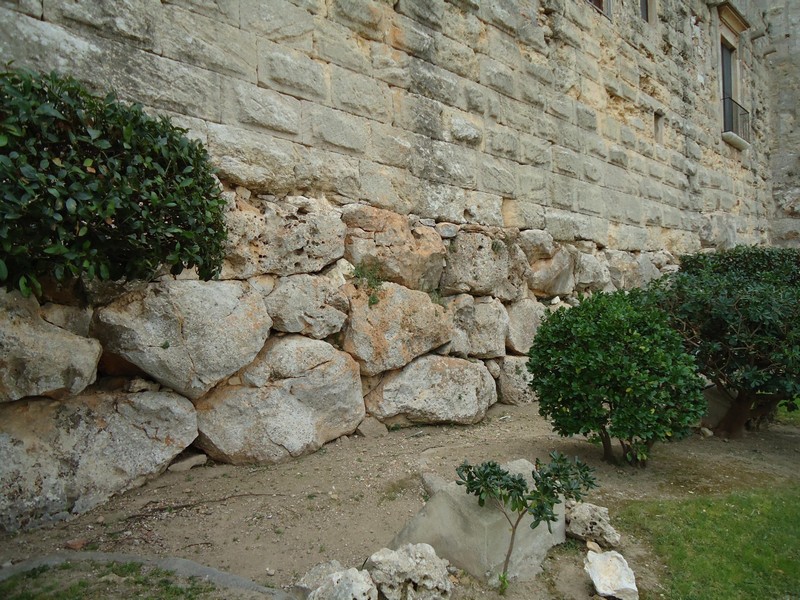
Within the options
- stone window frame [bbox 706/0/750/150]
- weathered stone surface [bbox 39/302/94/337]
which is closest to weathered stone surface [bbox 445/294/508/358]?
weathered stone surface [bbox 39/302/94/337]

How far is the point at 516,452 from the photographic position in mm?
4328

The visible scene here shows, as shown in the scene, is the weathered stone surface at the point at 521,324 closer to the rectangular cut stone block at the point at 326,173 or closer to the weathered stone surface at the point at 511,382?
the weathered stone surface at the point at 511,382

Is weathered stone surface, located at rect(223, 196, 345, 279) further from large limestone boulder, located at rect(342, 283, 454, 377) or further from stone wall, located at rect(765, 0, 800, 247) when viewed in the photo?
stone wall, located at rect(765, 0, 800, 247)

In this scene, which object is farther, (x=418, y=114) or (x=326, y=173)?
(x=418, y=114)

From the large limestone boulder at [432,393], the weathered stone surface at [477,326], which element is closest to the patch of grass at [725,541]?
the large limestone boulder at [432,393]

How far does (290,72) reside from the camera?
14.0ft

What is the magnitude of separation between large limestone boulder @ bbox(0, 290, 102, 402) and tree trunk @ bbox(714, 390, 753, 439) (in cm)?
498

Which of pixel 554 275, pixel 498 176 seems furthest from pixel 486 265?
pixel 554 275

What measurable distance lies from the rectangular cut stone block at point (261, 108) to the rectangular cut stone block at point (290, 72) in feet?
0.26

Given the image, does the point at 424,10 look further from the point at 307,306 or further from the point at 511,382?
the point at 511,382

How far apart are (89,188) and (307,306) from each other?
175 cm

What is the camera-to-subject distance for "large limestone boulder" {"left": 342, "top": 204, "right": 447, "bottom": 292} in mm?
4555

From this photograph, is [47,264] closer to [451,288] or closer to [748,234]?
[451,288]

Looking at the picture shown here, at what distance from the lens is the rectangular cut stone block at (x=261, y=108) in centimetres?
396
